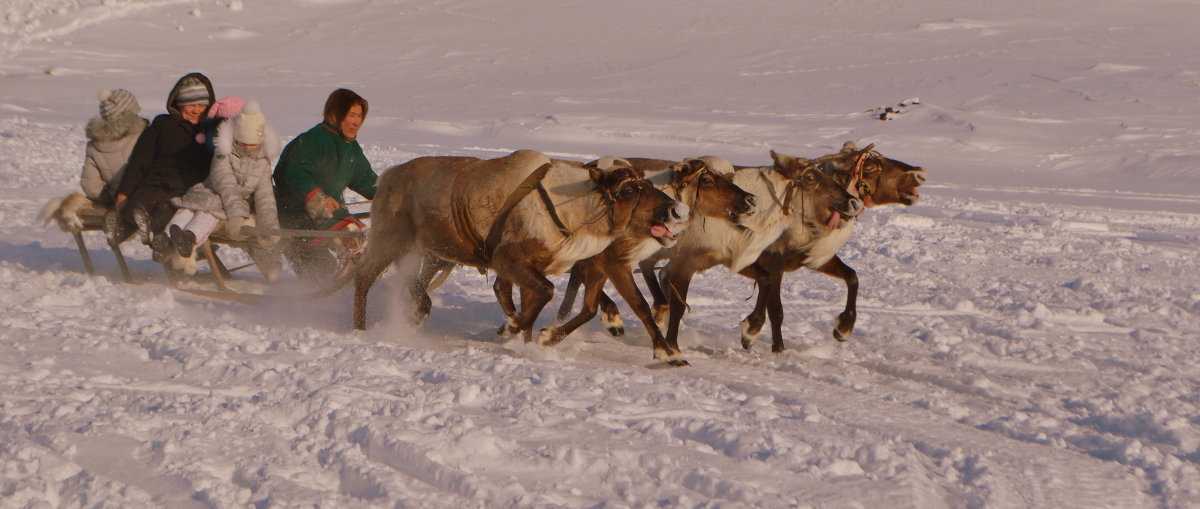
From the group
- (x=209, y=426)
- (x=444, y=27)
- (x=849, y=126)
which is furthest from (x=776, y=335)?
(x=444, y=27)

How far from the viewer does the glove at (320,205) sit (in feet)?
29.3

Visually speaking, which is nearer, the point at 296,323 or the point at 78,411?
the point at 78,411

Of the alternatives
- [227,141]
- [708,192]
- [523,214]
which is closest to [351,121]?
[227,141]

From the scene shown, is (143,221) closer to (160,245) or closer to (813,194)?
(160,245)

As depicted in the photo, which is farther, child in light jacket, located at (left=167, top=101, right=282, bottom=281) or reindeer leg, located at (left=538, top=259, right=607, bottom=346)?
child in light jacket, located at (left=167, top=101, right=282, bottom=281)

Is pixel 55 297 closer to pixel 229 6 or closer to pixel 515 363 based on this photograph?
pixel 515 363

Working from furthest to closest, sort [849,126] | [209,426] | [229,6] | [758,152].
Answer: [229,6] < [849,126] < [758,152] < [209,426]

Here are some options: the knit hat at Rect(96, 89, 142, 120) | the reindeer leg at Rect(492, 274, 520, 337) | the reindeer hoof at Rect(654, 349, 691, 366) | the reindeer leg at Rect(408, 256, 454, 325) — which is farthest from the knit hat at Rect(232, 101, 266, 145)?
the reindeer hoof at Rect(654, 349, 691, 366)

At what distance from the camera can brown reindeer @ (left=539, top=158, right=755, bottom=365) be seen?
770 cm

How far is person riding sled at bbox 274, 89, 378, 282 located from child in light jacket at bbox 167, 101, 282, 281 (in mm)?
223

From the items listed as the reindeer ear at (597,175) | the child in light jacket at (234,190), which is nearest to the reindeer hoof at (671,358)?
the reindeer ear at (597,175)

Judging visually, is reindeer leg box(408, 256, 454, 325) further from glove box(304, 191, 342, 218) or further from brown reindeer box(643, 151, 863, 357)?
brown reindeer box(643, 151, 863, 357)

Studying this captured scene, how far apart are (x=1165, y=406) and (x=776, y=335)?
2599mm

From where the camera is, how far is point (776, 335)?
27.5 feet
